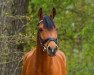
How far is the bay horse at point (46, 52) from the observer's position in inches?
279

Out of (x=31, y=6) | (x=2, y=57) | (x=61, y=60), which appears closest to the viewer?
(x=61, y=60)

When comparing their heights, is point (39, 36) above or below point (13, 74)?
above

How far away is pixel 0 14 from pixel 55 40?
314 cm

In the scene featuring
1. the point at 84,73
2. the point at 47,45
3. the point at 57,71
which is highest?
the point at 47,45

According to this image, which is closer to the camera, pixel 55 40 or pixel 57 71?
pixel 55 40

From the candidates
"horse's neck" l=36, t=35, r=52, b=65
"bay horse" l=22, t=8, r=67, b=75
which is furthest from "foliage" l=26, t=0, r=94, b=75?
"horse's neck" l=36, t=35, r=52, b=65

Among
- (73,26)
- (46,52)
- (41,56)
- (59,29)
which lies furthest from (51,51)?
(73,26)

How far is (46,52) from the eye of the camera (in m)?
7.37

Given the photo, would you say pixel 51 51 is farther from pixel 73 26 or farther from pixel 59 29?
pixel 73 26

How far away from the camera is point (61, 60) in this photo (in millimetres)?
8562

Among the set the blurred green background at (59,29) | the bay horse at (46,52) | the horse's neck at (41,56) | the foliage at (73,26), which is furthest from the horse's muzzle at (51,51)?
the foliage at (73,26)

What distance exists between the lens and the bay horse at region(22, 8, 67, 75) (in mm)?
7098

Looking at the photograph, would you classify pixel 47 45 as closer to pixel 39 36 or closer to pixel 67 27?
pixel 39 36

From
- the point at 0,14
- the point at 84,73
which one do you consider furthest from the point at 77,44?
the point at 0,14
